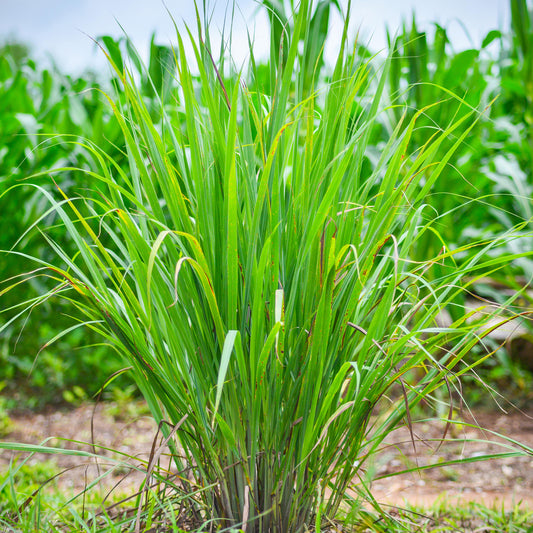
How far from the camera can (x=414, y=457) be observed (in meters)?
1.85

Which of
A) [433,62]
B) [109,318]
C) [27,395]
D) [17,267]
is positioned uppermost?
[433,62]

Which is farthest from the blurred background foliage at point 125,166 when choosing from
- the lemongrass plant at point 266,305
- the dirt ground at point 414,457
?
the lemongrass plant at point 266,305

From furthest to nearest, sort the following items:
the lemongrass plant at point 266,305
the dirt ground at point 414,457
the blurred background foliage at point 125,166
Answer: the blurred background foliage at point 125,166
the dirt ground at point 414,457
the lemongrass plant at point 266,305

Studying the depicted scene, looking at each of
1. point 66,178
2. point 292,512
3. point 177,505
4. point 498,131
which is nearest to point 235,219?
Answer: point 292,512

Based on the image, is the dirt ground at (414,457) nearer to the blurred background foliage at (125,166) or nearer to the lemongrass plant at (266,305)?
the blurred background foliage at (125,166)

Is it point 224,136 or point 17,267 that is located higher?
point 224,136

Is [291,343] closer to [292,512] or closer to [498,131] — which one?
[292,512]

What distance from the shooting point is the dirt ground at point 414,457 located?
1529mm

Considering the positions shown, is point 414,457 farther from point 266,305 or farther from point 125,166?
point 125,166

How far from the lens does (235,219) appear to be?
2.09 feet

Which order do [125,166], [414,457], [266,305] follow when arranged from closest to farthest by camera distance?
1. [266,305]
2. [414,457]
3. [125,166]

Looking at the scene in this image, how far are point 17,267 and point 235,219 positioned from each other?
217cm

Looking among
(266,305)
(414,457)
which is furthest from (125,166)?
(266,305)

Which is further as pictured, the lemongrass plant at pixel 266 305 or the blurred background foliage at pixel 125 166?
the blurred background foliage at pixel 125 166
